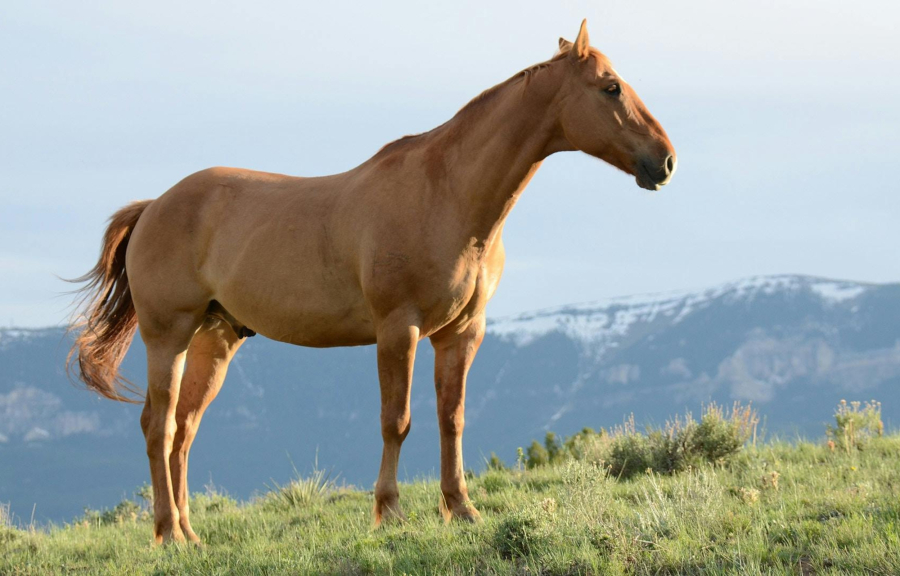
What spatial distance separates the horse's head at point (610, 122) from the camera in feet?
19.2

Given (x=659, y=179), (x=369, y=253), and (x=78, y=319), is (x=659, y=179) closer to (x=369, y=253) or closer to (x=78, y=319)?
(x=369, y=253)

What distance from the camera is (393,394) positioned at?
6039 mm

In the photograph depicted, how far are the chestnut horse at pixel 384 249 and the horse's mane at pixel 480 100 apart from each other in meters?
0.02

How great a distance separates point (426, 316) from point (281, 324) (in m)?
1.20

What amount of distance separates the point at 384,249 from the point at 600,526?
2120 millimetres

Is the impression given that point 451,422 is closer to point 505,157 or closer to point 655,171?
Result: point 505,157

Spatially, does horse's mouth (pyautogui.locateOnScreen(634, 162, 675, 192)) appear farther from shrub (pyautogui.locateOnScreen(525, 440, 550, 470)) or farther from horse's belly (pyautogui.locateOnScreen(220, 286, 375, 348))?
shrub (pyautogui.locateOnScreen(525, 440, 550, 470))

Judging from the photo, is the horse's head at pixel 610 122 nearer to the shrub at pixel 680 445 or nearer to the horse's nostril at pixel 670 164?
the horse's nostril at pixel 670 164

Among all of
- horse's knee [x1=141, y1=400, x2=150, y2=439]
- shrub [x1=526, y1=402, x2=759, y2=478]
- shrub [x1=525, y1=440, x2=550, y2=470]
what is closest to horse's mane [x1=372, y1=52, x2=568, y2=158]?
horse's knee [x1=141, y1=400, x2=150, y2=439]

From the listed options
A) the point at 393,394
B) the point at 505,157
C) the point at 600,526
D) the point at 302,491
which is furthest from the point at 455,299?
the point at 302,491

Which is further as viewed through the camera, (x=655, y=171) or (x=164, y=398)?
(x=164, y=398)

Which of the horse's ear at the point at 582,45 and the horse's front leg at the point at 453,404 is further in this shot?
the horse's front leg at the point at 453,404

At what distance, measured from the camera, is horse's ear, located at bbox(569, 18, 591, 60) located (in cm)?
597

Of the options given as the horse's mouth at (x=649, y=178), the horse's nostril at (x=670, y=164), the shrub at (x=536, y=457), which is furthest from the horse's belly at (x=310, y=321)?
the shrub at (x=536, y=457)
